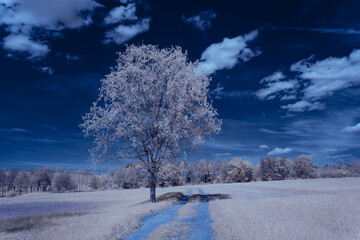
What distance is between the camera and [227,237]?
8.99 m

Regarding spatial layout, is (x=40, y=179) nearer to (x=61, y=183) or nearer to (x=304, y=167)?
(x=61, y=183)

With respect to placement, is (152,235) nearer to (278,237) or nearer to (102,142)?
(278,237)

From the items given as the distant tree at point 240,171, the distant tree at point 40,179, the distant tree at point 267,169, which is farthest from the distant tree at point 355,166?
the distant tree at point 40,179

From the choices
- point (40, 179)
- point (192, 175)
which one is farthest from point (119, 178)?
point (192, 175)

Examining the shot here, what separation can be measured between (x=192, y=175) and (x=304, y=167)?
75767 millimetres

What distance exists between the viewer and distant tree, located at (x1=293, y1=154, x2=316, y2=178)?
139875 millimetres

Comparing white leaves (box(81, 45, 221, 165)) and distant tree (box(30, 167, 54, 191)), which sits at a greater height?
white leaves (box(81, 45, 221, 165))

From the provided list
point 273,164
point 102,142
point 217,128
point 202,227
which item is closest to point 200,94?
point 217,128

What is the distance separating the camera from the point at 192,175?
16300 cm

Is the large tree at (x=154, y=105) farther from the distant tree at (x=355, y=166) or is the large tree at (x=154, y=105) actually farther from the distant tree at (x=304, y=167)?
the distant tree at (x=355, y=166)

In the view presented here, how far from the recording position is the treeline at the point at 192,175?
128500mm

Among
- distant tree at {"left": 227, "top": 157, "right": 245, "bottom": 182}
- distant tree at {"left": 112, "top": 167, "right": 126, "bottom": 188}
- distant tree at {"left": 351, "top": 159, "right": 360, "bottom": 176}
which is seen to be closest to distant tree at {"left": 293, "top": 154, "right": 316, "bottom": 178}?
distant tree at {"left": 351, "top": 159, "right": 360, "bottom": 176}

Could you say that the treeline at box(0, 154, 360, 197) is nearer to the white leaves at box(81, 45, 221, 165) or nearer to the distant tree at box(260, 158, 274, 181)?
the distant tree at box(260, 158, 274, 181)

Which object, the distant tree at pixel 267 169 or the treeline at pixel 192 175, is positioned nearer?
the treeline at pixel 192 175
